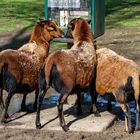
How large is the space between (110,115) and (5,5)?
1573 centimetres

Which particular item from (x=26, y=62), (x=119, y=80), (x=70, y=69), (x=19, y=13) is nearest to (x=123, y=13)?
(x=19, y=13)

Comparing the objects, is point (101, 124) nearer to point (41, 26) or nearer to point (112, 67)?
point (112, 67)

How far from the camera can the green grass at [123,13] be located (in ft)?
66.2

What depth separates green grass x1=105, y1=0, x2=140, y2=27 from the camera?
20.2 m

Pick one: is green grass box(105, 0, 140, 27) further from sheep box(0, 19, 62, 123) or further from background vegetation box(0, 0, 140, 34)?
sheep box(0, 19, 62, 123)

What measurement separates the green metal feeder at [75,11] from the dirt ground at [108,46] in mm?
2261

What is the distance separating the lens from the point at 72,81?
28.2ft

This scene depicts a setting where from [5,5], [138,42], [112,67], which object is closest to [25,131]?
[112,67]

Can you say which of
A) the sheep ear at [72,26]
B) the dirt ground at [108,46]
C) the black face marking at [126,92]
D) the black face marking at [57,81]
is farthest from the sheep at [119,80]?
the black face marking at [57,81]

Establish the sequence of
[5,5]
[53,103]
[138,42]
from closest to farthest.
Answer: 1. [53,103]
2. [138,42]
3. [5,5]

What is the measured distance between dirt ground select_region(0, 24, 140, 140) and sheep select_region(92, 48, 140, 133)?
1.16ft

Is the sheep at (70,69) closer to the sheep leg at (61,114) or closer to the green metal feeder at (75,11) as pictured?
the sheep leg at (61,114)

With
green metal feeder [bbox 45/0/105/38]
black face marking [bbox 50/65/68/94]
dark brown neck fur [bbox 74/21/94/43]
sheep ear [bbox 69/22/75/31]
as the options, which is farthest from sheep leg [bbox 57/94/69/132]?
green metal feeder [bbox 45/0/105/38]

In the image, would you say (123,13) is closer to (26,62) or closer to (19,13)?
(19,13)
